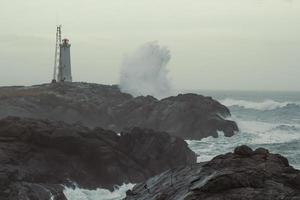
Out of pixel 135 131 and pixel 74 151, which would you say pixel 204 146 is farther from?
pixel 74 151

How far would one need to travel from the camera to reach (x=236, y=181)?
39.8ft

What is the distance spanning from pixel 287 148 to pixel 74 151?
2025 centimetres

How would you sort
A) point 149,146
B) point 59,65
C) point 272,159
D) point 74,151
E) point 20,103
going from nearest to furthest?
point 272,159, point 74,151, point 149,146, point 20,103, point 59,65

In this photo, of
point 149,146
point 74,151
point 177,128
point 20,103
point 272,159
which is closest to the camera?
point 272,159

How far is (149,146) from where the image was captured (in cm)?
3073

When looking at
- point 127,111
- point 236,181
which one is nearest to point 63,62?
point 127,111

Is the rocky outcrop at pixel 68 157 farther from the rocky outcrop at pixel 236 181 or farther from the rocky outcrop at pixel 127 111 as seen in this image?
the rocky outcrop at pixel 127 111

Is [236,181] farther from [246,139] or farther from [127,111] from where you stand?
[127,111]

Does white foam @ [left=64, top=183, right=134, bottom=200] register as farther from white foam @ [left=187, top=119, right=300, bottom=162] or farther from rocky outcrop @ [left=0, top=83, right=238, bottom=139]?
rocky outcrop @ [left=0, top=83, right=238, bottom=139]

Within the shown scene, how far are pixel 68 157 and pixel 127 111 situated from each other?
92.1 ft

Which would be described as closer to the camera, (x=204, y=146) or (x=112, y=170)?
(x=112, y=170)

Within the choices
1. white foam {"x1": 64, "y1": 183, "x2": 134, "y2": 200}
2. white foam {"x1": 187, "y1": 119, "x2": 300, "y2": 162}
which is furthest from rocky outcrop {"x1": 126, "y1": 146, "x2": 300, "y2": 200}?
white foam {"x1": 187, "y1": 119, "x2": 300, "y2": 162}

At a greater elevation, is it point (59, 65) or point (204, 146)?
point (59, 65)

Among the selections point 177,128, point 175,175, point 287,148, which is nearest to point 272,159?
point 175,175
